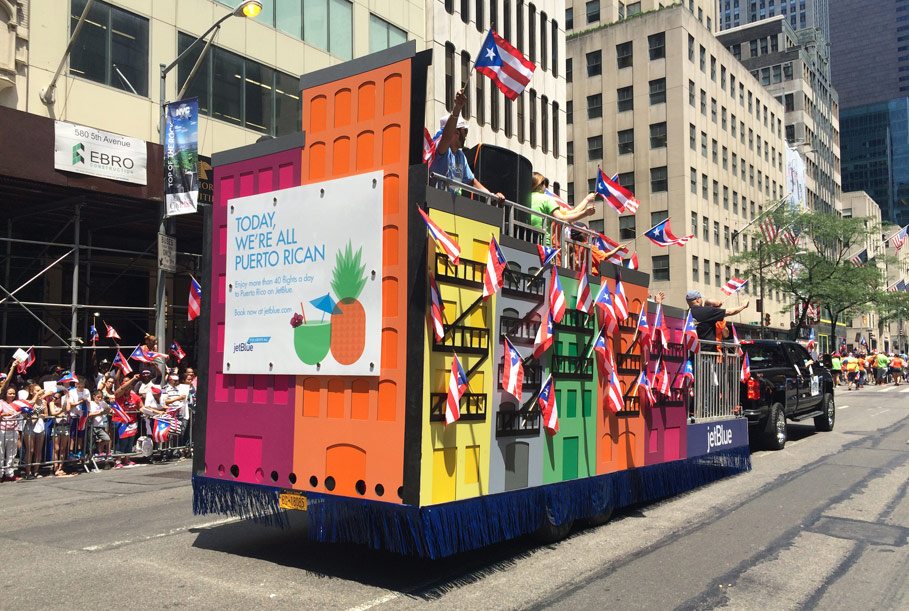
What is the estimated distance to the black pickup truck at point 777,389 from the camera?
13.1 meters

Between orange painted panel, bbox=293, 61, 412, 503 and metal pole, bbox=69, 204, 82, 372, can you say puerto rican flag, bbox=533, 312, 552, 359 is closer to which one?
orange painted panel, bbox=293, 61, 412, 503

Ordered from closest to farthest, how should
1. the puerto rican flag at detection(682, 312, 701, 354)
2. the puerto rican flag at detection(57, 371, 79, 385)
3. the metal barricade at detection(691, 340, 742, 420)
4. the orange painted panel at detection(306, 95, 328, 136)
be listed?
the orange painted panel at detection(306, 95, 328, 136)
the puerto rican flag at detection(682, 312, 701, 354)
the metal barricade at detection(691, 340, 742, 420)
the puerto rican flag at detection(57, 371, 79, 385)

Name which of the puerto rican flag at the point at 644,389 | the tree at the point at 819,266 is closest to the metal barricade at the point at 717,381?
the puerto rican flag at the point at 644,389

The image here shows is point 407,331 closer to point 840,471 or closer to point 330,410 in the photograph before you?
point 330,410

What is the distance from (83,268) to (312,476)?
17.2m

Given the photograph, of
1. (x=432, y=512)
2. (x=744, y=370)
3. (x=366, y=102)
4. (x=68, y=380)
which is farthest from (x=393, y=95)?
(x=68, y=380)

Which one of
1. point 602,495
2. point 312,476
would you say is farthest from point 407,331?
point 602,495

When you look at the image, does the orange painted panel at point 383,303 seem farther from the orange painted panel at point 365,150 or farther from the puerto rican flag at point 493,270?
the puerto rican flag at point 493,270

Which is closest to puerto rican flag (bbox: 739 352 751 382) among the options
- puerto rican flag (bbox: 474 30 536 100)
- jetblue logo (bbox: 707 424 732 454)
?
jetblue logo (bbox: 707 424 732 454)

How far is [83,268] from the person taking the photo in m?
20.5

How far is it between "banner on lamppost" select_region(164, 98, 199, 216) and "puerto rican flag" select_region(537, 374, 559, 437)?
11.2 meters

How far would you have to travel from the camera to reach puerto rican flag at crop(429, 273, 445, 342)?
5406 mm

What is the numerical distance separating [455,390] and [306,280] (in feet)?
5.07

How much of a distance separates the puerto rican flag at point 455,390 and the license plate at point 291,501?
136cm
